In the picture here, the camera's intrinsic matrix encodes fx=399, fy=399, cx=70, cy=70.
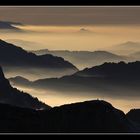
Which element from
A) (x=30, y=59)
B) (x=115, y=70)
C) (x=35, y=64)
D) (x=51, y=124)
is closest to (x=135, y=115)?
(x=115, y=70)

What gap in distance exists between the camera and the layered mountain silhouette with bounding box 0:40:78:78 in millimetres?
12084

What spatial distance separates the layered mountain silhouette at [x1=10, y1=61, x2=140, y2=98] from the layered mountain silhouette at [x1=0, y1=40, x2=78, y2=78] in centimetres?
27

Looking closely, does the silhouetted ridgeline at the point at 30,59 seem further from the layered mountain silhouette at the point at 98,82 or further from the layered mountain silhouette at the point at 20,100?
the layered mountain silhouette at the point at 20,100

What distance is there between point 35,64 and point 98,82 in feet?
6.99

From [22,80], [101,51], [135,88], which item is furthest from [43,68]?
[135,88]

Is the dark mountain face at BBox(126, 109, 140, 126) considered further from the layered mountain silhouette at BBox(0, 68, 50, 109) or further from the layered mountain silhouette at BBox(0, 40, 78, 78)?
the layered mountain silhouette at BBox(0, 68, 50, 109)

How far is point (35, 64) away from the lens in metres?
12.9

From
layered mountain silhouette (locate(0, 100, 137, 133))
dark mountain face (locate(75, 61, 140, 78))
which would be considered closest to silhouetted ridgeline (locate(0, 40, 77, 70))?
dark mountain face (locate(75, 61, 140, 78))

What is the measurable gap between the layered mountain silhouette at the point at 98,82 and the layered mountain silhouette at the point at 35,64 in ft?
0.89

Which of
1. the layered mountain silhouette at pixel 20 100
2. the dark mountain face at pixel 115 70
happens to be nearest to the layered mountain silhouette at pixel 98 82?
the dark mountain face at pixel 115 70

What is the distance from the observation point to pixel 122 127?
13.0m

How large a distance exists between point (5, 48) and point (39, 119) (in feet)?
8.75

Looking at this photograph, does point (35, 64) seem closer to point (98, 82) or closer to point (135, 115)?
point (98, 82)

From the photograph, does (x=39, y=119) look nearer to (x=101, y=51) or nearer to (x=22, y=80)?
(x=22, y=80)
